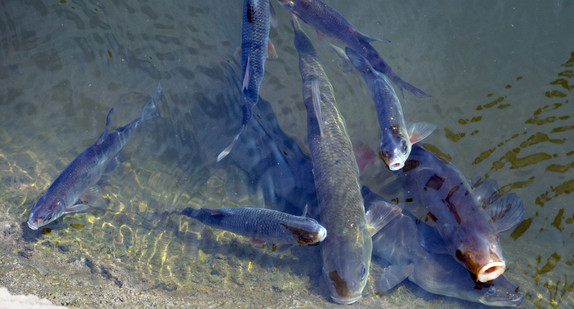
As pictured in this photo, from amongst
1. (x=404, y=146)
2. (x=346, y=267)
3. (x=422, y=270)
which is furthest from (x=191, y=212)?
(x=422, y=270)

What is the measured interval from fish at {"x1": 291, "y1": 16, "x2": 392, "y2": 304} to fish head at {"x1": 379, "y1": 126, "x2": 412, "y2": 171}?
0.54 metres

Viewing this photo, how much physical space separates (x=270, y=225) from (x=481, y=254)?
202cm

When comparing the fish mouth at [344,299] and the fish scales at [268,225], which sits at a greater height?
the fish scales at [268,225]

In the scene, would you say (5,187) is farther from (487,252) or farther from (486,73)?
(486,73)

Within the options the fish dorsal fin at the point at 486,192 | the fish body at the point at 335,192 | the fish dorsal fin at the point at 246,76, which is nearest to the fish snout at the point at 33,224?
the fish dorsal fin at the point at 246,76

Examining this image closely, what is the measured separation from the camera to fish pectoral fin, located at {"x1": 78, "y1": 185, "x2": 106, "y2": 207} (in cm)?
451

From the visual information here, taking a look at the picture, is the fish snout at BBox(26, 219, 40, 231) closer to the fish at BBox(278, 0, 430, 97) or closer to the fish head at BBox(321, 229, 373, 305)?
the fish head at BBox(321, 229, 373, 305)

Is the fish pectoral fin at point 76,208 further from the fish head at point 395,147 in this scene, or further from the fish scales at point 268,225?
the fish head at point 395,147

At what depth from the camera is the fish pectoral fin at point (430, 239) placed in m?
4.12

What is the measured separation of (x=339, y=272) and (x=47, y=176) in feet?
12.1

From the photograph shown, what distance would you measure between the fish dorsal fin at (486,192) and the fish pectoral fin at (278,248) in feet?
6.86

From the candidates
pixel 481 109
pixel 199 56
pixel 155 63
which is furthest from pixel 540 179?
pixel 155 63

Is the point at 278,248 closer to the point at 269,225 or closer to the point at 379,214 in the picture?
the point at 269,225

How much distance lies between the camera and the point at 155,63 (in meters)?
5.46
